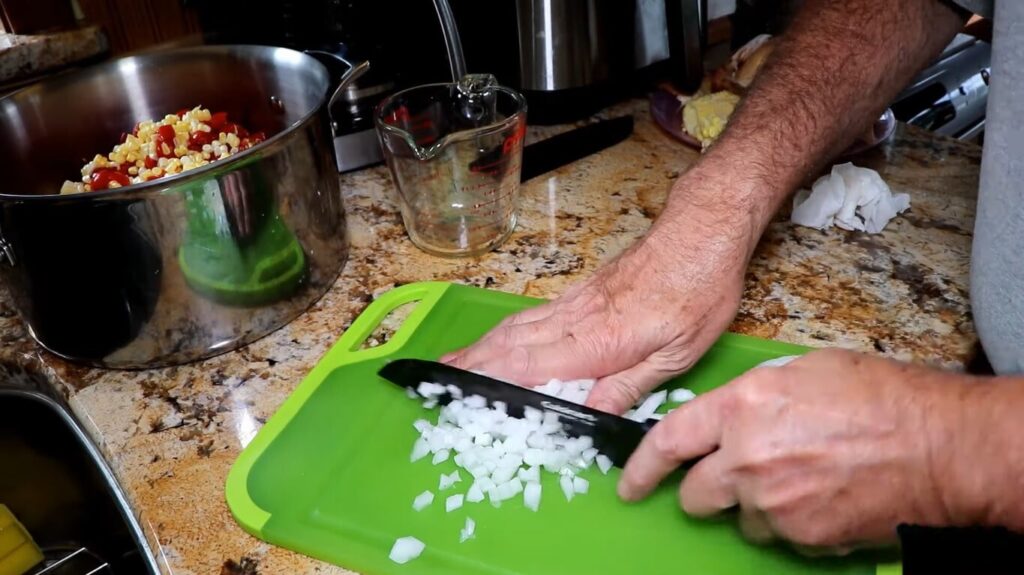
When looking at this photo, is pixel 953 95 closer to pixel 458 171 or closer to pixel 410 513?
pixel 458 171

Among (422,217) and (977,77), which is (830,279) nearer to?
(422,217)

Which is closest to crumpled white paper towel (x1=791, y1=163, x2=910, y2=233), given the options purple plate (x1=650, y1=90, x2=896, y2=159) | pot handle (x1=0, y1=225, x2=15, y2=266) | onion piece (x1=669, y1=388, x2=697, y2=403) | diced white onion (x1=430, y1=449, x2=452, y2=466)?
purple plate (x1=650, y1=90, x2=896, y2=159)

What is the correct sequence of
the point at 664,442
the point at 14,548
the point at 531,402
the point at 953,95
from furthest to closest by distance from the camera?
1. the point at 953,95
2. the point at 14,548
3. the point at 531,402
4. the point at 664,442

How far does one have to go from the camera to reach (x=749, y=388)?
0.60 meters

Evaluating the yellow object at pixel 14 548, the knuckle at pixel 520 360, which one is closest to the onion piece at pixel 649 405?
the knuckle at pixel 520 360

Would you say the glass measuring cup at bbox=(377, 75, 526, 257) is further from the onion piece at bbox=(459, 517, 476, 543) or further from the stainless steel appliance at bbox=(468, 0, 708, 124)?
the onion piece at bbox=(459, 517, 476, 543)

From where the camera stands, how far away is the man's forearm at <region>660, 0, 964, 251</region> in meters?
0.88

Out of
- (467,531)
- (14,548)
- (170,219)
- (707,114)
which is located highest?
(170,219)

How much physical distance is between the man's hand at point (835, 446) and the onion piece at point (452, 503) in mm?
219

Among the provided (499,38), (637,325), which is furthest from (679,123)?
(637,325)

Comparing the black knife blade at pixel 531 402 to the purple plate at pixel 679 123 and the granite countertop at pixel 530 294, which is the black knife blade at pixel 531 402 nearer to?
the granite countertop at pixel 530 294

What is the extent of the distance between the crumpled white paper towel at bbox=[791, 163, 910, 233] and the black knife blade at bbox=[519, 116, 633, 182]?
13.8 inches

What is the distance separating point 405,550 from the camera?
67 centimetres

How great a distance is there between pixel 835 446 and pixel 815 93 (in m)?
0.52
